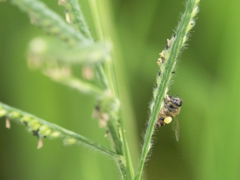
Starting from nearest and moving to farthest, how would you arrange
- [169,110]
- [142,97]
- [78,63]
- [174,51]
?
[78,63] → [174,51] → [169,110] → [142,97]

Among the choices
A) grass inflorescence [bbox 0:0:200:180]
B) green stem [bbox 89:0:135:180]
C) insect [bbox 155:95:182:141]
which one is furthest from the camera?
insect [bbox 155:95:182:141]

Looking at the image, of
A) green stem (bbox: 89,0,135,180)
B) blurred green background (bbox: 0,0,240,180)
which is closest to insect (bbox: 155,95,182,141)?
blurred green background (bbox: 0,0,240,180)

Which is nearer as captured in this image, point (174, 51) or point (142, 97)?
point (174, 51)

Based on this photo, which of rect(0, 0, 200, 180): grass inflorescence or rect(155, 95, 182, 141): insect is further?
rect(155, 95, 182, 141): insect

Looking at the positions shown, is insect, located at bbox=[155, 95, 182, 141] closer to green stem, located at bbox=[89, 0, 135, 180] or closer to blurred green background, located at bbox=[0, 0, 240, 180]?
blurred green background, located at bbox=[0, 0, 240, 180]

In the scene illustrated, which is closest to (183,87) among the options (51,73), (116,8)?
(116,8)

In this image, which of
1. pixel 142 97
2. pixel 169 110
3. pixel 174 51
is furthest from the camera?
pixel 142 97

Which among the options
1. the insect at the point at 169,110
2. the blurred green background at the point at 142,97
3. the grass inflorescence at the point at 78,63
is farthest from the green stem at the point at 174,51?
the blurred green background at the point at 142,97

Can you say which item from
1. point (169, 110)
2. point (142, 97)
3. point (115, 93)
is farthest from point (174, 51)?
point (142, 97)

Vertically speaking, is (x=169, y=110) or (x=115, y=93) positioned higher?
(x=115, y=93)

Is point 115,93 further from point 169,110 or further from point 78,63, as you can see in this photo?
point 169,110
